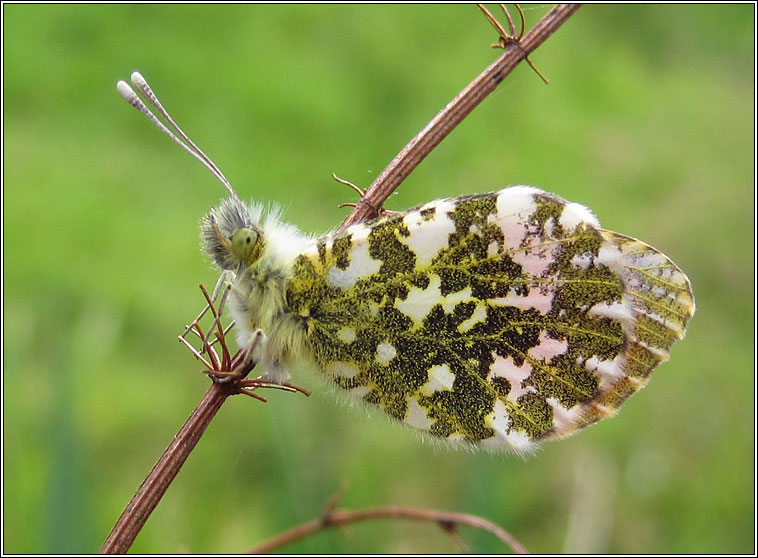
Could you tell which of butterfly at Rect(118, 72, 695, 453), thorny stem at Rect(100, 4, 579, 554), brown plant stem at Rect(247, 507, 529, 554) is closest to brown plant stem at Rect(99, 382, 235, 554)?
thorny stem at Rect(100, 4, 579, 554)

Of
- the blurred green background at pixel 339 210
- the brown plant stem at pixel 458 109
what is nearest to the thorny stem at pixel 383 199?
the brown plant stem at pixel 458 109

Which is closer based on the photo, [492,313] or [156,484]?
[156,484]

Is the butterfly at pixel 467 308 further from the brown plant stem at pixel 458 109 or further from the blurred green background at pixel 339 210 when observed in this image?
the blurred green background at pixel 339 210

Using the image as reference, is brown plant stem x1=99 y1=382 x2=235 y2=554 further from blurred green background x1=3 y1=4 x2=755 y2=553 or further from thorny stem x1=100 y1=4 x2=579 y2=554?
blurred green background x1=3 y1=4 x2=755 y2=553

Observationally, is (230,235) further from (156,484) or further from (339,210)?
(339,210)

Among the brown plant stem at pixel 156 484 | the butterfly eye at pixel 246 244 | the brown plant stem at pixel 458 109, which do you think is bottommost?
the brown plant stem at pixel 156 484

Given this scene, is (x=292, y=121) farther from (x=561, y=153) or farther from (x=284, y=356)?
(x=284, y=356)

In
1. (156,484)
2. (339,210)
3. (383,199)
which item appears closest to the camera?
(156,484)

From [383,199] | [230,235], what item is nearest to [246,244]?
[230,235]
